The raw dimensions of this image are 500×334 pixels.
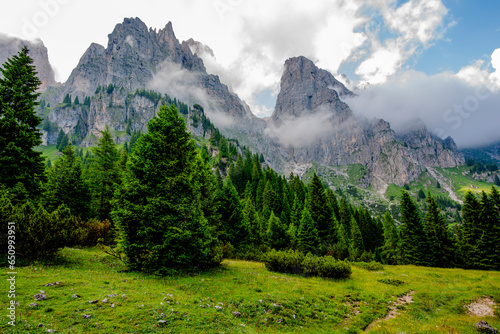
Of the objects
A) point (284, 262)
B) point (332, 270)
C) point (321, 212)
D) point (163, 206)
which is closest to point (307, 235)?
point (321, 212)

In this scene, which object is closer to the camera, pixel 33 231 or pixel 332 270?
pixel 33 231

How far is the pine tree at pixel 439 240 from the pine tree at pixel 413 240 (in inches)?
47.6

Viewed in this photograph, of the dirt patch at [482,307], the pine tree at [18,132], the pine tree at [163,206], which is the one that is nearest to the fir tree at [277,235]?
the pine tree at [163,206]

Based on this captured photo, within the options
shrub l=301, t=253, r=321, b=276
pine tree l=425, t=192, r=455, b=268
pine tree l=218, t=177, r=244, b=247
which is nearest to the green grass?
shrub l=301, t=253, r=321, b=276

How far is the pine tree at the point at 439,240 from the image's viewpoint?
43938 mm

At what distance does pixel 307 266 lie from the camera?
2247 cm

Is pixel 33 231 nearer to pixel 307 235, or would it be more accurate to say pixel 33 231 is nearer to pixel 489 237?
pixel 307 235

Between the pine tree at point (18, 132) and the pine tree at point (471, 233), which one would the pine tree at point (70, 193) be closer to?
the pine tree at point (18, 132)

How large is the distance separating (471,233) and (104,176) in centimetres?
6917

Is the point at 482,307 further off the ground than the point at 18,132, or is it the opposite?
the point at 18,132

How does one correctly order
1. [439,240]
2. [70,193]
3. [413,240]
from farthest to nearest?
[413,240], [439,240], [70,193]

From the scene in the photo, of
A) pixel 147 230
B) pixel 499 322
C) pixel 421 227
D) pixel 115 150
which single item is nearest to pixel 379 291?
pixel 499 322

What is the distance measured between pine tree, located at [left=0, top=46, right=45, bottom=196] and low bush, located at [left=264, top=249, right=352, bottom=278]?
24979mm

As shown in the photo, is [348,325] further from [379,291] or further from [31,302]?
[31,302]
